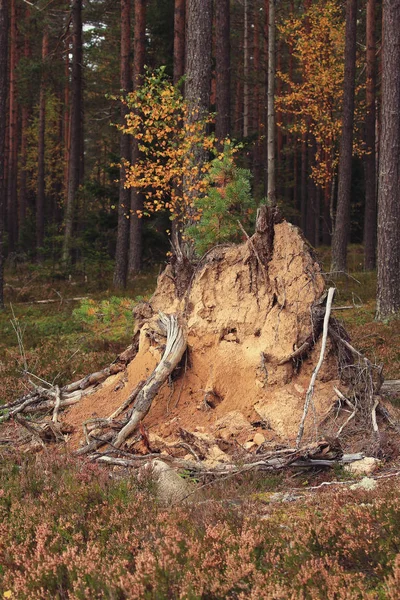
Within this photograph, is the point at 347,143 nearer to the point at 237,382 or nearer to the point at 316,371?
the point at 237,382

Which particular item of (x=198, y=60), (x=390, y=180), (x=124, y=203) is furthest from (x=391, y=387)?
(x=124, y=203)

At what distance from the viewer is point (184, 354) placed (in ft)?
26.7

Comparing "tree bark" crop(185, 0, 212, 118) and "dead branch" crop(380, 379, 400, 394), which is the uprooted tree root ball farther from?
"tree bark" crop(185, 0, 212, 118)

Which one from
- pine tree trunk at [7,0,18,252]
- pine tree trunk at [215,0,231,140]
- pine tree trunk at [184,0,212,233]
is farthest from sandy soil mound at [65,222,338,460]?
pine tree trunk at [7,0,18,252]

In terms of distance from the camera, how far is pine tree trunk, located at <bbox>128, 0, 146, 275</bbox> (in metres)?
22.0

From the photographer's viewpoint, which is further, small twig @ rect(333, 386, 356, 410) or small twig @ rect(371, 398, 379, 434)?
small twig @ rect(333, 386, 356, 410)

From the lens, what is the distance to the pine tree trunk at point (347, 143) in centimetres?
2145

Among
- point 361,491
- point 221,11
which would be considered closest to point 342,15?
point 221,11

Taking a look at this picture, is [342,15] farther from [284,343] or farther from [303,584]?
[303,584]

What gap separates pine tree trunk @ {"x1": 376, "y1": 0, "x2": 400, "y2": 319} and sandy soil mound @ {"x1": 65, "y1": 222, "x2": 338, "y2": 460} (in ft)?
22.8

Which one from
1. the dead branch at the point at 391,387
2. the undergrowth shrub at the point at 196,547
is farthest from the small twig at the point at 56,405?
the dead branch at the point at 391,387

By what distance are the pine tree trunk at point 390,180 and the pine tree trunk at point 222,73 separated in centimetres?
473

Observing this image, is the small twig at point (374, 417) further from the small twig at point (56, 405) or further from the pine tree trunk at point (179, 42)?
the pine tree trunk at point (179, 42)

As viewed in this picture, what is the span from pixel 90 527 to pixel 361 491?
2.08 m
